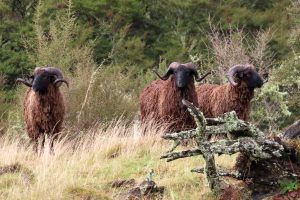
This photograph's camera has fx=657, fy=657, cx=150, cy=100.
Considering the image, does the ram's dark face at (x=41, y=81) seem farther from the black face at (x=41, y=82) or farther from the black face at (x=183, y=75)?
the black face at (x=183, y=75)

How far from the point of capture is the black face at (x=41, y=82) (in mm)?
12797

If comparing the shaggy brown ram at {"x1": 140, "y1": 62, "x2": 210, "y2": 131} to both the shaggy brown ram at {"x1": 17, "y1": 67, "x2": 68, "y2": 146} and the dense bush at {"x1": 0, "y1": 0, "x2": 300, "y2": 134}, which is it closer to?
the shaggy brown ram at {"x1": 17, "y1": 67, "x2": 68, "y2": 146}

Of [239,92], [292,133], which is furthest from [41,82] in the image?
[292,133]

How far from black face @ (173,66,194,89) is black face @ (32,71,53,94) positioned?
2.60 metres

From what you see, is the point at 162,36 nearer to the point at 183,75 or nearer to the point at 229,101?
the point at 229,101

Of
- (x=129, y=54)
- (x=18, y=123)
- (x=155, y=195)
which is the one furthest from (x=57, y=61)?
(x=129, y=54)

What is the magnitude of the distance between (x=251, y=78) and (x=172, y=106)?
1.80 meters

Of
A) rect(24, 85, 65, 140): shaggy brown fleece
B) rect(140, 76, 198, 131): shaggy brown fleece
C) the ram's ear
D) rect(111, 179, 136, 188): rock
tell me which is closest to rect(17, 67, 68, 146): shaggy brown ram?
rect(24, 85, 65, 140): shaggy brown fleece

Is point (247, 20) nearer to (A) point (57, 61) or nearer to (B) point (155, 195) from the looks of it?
(A) point (57, 61)

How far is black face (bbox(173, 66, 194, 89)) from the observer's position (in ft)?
43.2

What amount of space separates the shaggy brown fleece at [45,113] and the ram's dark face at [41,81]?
0.09 metres

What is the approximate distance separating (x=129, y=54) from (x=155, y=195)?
33.9 metres

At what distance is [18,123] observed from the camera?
659 inches

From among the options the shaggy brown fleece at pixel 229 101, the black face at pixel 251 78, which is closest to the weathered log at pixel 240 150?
the shaggy brown fleece at pixel 229 101
